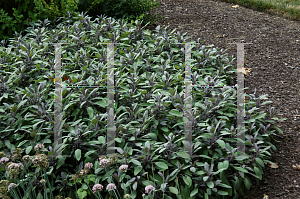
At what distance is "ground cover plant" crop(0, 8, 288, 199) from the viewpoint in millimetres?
2182

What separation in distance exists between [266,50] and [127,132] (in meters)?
3.02

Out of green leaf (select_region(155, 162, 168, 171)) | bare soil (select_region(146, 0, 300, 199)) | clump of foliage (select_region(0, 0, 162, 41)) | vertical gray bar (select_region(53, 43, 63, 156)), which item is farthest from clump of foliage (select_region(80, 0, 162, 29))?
green leaf (select_region(155, 162, 168, 171))

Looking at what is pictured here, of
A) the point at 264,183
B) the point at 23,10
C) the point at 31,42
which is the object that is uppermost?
the point at 23,10

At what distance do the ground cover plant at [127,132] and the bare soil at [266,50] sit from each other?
0.20 m

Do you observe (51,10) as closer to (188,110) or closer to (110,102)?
(110,102)

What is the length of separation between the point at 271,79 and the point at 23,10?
159 inches

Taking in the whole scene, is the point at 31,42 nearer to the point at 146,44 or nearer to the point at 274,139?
the point at 146,44

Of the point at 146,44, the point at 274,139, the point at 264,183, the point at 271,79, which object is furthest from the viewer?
the point at 146,44

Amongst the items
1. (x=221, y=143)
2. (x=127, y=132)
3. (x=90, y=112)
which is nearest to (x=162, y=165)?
(x=127, y=132)

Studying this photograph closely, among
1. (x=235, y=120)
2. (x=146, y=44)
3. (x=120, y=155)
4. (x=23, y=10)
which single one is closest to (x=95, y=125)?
(x=120, y=155)

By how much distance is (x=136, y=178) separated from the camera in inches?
87.1

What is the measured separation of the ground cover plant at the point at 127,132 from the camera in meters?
2.18

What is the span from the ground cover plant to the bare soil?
199 mm

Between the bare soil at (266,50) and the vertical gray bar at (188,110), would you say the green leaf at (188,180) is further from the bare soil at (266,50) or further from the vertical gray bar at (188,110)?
the bare soil at (266,50)
